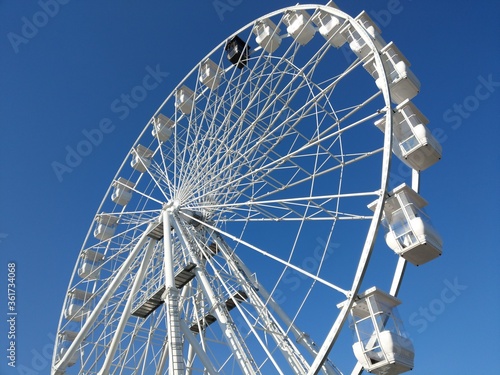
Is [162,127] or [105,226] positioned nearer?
[162,127]

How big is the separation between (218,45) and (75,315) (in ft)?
35.0

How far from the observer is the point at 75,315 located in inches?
666

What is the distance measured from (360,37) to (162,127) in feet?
28.3

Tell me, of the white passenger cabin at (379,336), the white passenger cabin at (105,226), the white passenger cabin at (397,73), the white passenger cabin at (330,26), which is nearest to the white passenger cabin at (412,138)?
the white passenger cabin at (397,73)

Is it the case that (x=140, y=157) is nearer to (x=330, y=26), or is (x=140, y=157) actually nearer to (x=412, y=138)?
(x=330, y=26)

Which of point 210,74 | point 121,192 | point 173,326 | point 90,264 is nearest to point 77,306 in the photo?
point 90,264

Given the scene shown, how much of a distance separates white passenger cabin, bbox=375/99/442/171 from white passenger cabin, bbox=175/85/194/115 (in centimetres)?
831

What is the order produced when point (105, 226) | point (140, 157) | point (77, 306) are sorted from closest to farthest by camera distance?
point (77, 306) → point (140, 157) → point (105, 226)

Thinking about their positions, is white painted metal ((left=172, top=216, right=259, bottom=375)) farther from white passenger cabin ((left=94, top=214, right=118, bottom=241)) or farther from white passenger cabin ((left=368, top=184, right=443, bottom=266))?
white passenger cabin ((left=94, top=214, right=118, bottom=241))

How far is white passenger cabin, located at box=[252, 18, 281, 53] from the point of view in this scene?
543 inches

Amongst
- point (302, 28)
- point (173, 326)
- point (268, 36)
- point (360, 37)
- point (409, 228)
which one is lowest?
point (173, 326)

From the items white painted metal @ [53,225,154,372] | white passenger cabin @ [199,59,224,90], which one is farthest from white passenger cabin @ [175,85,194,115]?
white painted metal @ [53,225,154,372]

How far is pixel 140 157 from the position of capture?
57.8 ft

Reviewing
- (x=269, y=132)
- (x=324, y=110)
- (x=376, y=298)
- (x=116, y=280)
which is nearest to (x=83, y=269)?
(x=116, y=280)
